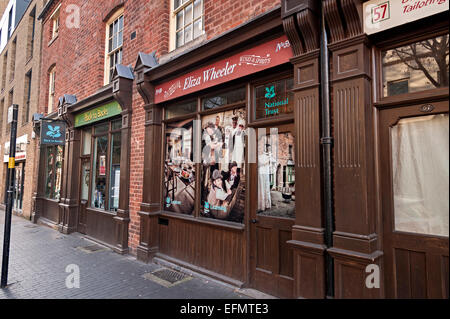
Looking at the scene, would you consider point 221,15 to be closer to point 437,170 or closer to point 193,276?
point 437,170

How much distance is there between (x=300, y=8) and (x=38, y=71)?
494 inches

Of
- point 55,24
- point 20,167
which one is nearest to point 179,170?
point 55,24

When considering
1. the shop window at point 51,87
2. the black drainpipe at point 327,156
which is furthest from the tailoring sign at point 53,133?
the black drainpipe at point 327,156

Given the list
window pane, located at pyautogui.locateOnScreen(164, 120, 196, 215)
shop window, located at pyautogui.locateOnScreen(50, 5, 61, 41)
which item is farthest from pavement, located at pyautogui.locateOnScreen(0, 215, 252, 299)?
shop window, located at pyautogui.locateOnScreen(50, 5, 61, 41)

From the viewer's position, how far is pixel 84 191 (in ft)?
29.9

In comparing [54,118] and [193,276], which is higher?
[54,118]

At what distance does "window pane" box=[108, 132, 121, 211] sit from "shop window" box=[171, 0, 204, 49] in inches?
120

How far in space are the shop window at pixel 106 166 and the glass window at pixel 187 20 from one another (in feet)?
9.59

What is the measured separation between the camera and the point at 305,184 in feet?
11.7

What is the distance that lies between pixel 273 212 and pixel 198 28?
378 centimetres

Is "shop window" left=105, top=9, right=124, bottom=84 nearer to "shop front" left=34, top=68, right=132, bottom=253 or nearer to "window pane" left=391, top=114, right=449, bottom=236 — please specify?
"shop front" left=34, top=68, right=132, bottom=253
